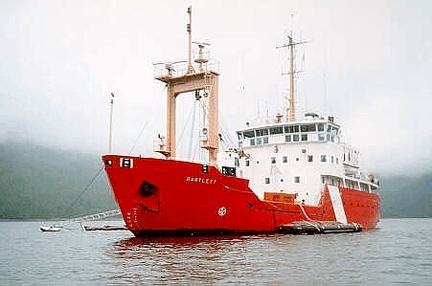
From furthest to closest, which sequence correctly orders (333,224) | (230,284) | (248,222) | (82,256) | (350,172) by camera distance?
1. (350,172)
2. (333,224)
3. (248,222)
4. (82,256)
5. (230,284)

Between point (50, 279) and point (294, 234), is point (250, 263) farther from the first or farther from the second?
point (294, 234)

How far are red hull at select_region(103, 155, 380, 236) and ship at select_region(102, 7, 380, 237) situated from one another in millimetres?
43

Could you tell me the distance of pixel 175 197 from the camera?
22.6m

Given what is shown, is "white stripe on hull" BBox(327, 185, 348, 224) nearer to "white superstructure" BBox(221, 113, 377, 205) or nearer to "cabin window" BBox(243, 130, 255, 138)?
"white superstructure" BBox(221, 113, 377, 205)

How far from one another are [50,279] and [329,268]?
778 centimetres

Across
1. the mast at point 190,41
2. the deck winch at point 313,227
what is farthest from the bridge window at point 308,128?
the mast at point 190,41

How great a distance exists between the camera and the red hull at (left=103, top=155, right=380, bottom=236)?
22422mm

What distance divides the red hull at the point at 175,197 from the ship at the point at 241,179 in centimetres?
4

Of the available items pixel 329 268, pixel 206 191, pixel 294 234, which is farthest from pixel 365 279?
pixel 294 234

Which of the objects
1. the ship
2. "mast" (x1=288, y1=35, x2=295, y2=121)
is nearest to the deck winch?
the ship

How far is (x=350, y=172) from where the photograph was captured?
36156 millimetres

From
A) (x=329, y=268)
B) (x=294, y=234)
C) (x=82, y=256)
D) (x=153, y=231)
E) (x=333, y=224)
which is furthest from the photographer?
(x=333, y=224)

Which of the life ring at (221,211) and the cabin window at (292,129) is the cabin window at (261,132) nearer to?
the cabin window at (292,129)

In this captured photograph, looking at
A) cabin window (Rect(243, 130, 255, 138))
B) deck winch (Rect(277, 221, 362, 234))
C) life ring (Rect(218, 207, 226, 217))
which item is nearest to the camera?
life ring (Rect(218, 207, 226, 217))
